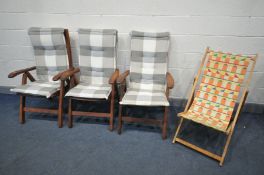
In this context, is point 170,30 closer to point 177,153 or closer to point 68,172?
point 177,153

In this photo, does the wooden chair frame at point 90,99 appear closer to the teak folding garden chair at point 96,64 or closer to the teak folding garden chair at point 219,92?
the teak folding garden chair at point 96,64

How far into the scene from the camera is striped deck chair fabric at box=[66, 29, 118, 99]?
96.4 inches

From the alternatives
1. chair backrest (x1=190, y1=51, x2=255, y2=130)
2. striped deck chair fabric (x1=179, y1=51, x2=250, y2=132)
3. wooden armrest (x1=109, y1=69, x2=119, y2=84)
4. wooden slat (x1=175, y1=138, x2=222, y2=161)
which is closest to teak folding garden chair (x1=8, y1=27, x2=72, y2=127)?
wooden armrest (x1=109, y1=69, x2=119, y2=84)

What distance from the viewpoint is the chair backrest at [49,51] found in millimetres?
2514

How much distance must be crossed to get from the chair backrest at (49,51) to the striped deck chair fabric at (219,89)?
1.65m

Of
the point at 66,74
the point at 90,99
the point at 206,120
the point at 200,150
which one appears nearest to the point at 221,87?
the point at 206,120

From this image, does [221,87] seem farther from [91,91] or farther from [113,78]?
[91,91]

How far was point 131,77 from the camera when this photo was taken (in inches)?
101

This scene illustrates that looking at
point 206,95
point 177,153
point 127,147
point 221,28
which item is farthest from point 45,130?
point 221,28

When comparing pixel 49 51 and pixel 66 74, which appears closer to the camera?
pixel 66 74

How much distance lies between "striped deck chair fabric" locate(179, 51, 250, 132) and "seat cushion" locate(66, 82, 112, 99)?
0.86 m

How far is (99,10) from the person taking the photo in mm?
2562

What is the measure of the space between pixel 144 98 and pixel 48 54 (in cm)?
141

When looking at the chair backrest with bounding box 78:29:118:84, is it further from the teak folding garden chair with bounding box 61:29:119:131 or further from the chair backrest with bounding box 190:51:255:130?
the chair backrest with bounding box 190:51:255:130
